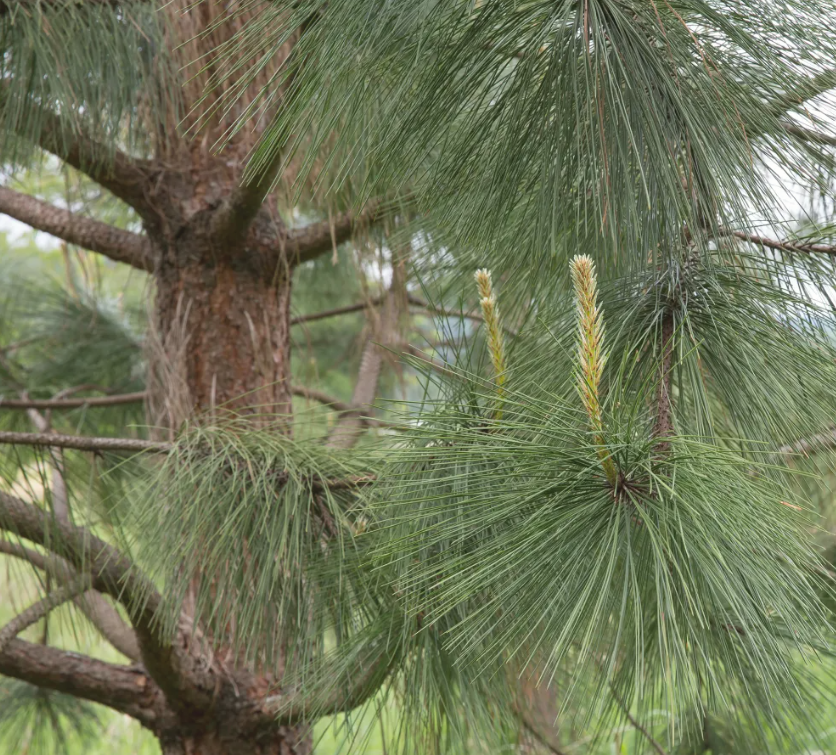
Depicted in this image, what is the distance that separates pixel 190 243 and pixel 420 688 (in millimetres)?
828

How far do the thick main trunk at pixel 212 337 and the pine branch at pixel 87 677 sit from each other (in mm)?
365

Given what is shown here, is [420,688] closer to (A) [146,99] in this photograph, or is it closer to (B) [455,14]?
(B) [455,14]

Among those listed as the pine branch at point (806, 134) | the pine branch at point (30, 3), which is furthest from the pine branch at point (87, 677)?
the pine branch at point (806, 134)

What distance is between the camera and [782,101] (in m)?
0.64

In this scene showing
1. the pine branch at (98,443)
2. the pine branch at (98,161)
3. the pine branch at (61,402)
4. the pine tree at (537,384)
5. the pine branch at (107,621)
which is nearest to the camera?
the pine tree at (537,384)

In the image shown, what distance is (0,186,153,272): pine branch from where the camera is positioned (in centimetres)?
148

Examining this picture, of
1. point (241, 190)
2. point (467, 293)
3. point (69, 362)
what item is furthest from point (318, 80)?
point (69, 362)

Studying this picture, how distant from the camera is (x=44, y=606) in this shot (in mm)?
1228

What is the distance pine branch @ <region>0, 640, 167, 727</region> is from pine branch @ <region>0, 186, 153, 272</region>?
0.62m

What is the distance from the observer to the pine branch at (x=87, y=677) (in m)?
1.20

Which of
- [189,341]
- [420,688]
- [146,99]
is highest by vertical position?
[146,99]

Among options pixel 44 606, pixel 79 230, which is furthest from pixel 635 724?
pixel 79 230

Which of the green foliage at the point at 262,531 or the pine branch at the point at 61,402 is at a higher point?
the pine branch at the point at 61,402

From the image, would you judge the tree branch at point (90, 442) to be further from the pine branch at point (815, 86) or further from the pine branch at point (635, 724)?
the pine branch at point (815, 86)
